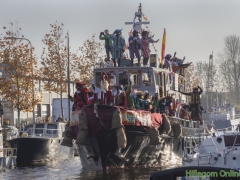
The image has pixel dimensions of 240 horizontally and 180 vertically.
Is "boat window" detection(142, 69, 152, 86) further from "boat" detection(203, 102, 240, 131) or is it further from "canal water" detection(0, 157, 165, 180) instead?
"boat" detection(203, 102, 240, 131)

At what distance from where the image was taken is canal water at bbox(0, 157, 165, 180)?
30469mm

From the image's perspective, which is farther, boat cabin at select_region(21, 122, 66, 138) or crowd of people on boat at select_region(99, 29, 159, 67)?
boat cabin at select_region(21, 122, 66, 138)

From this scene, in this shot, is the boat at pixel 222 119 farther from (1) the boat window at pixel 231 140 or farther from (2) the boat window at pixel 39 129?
(1) the boat window at pixel 231 140

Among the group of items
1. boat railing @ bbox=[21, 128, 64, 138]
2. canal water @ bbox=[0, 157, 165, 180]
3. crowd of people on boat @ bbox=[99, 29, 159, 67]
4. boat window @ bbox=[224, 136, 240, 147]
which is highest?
crowd of people on boat @ bbox=[99, 29, 159, 67]

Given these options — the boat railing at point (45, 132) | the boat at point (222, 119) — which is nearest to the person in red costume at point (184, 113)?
the boat at point (222, 119)

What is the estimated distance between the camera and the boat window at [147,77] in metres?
37.1

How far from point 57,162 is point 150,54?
8869mm

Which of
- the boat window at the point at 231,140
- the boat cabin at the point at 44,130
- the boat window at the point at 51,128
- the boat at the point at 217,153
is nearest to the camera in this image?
the boat at the point at 217,153

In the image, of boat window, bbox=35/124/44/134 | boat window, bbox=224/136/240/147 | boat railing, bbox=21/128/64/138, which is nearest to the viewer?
boat window, bbox=224/136/240/147

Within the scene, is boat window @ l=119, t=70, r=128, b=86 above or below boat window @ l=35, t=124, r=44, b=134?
above

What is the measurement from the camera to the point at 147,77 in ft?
124

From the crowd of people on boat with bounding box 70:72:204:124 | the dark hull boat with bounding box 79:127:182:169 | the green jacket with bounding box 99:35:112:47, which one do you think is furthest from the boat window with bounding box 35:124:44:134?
the dark hull boat with bounding box 79:127:182:169

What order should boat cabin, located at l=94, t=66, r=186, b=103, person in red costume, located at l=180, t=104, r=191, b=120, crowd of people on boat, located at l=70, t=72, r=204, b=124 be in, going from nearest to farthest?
crowd of people on boat, located at l=70, t=72, r=204, b=124, boat cabin, located at l=94, t=66, r=186, b=103, person in red costume, located at l=180, t=104, r=191, b=120

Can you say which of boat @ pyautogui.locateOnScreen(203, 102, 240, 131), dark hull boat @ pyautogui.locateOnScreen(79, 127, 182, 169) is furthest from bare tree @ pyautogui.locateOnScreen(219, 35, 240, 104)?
dark hull boat @ pyautogui.locateOnScreen(79, 127, 182, 169)
